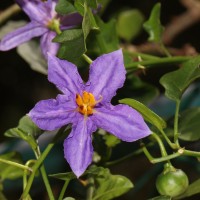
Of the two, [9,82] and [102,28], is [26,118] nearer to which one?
[102,28]

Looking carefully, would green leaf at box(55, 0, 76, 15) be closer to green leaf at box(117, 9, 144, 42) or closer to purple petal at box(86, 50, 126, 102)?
purple petal at box(86, 50, 126, 102)

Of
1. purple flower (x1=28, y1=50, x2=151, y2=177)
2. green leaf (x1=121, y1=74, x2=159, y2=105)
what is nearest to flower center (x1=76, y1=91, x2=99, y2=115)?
purple flower (x1=28, y1=50, x2=151, y2=177)

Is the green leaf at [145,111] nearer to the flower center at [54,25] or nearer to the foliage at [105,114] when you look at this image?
the foliage at [105,114]

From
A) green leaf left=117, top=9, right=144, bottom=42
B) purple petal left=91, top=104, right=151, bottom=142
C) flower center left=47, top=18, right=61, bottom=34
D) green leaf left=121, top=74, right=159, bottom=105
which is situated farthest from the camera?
green leaf left=117, top=9, right=144, bottom=42

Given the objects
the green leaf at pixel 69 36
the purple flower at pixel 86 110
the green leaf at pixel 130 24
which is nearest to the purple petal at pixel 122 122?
the purple flower at pixel 86 110

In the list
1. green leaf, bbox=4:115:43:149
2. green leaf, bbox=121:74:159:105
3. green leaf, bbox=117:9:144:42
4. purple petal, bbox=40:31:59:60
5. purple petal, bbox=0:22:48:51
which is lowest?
green leaf, bbox=121:74:159:105

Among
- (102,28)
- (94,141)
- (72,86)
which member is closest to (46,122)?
(72,86)

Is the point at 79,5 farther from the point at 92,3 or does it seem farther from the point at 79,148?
the point at 79,148

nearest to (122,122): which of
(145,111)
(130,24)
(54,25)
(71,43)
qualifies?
(145,111)
